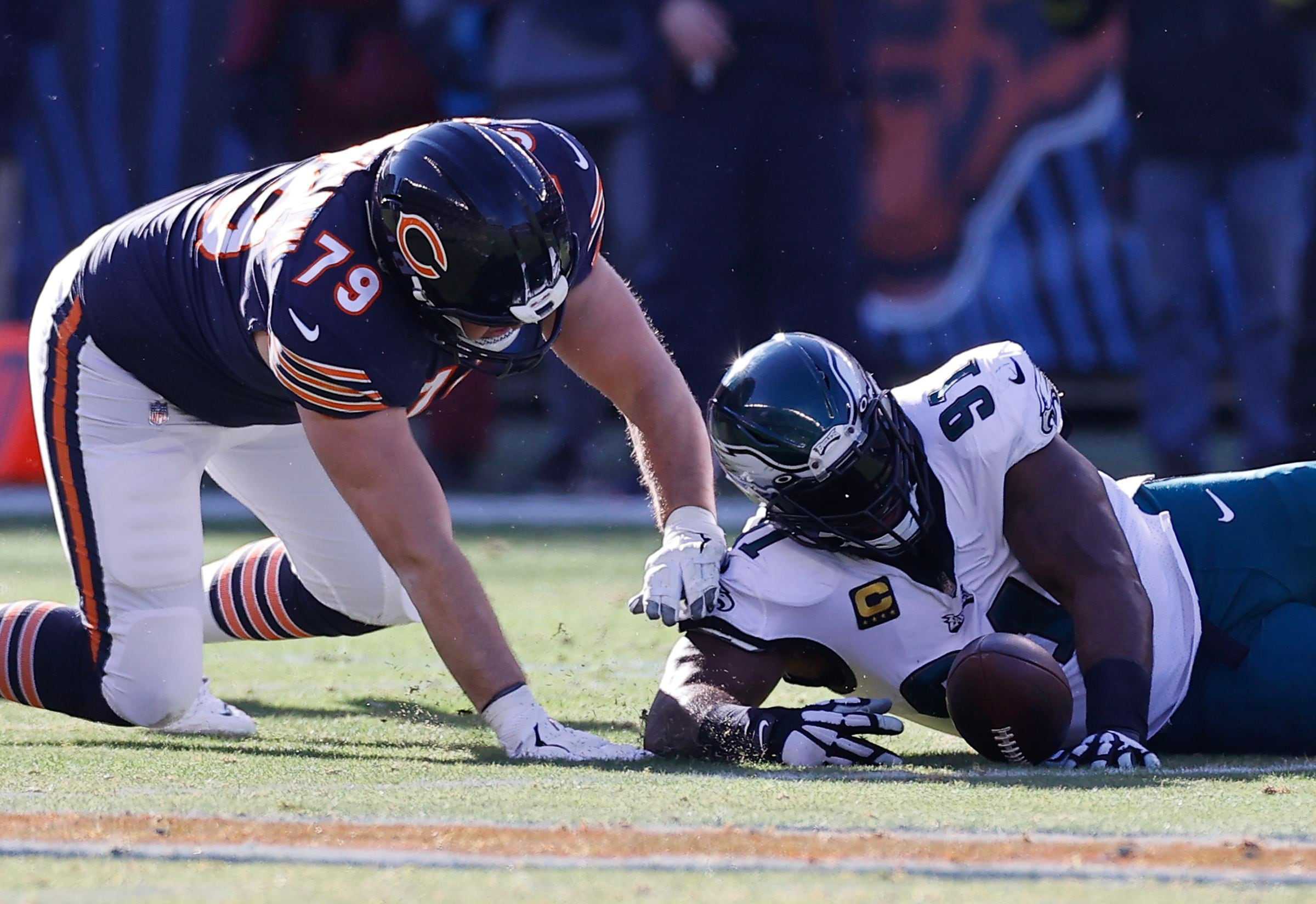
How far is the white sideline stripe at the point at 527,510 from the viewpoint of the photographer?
27.8 feet

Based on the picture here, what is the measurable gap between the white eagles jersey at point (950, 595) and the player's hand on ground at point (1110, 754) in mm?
182

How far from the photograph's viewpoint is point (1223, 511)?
13.0 feet

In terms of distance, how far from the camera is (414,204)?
11.1ft

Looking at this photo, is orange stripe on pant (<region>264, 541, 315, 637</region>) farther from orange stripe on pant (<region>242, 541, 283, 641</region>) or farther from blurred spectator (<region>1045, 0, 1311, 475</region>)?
blurred spectator (<region>1045, 0, 1311, 475</region>)

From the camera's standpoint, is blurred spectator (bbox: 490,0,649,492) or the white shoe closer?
the white shoe

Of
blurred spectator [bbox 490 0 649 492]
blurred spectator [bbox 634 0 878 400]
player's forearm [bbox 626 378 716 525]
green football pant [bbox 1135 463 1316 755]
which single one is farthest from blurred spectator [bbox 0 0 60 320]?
green football pant [bbox 1135 463 1316 755]

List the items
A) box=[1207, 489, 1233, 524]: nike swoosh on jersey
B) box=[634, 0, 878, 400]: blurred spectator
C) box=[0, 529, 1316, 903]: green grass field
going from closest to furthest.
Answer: box=[0, 529, 1316, 903]: green grass field → box=[1207, 489, 1233, 524]: nike swoosh on jersey → box=[634, 0, 878, 400]: blurred spectator

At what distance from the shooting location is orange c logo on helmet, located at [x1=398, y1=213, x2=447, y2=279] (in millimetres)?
3354

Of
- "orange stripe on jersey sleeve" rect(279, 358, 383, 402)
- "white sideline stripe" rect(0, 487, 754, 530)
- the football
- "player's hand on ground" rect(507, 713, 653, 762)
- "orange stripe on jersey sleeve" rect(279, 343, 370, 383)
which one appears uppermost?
"orange stripe on jersey sleeve" rect(279, 343, 370, 383)

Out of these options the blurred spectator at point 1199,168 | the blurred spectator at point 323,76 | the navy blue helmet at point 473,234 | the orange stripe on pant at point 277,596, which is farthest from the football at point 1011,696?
the blurred spectator at point 323,76

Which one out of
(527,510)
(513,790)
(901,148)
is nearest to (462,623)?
(513,790)

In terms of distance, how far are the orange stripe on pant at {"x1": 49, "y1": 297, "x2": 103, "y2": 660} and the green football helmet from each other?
144 centimetres

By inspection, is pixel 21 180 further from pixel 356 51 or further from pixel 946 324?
pixel 946 324

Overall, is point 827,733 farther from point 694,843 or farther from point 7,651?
point 7,651
